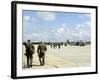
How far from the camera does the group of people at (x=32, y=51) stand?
5.53 feet

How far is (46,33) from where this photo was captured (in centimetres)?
174

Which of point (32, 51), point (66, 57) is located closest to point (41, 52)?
point (32, 51)

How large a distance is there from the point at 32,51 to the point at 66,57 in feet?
0.94

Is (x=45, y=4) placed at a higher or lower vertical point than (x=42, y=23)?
higher

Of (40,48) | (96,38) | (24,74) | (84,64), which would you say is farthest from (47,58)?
(96,38)

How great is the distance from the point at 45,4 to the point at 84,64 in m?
0.58

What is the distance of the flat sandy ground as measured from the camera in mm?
1741

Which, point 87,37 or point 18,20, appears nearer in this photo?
point 18,20

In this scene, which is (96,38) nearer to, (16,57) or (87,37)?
(87,37)

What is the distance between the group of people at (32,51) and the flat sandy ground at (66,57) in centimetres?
2

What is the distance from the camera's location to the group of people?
1.68m

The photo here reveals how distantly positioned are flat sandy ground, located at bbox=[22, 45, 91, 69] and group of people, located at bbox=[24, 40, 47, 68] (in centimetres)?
2

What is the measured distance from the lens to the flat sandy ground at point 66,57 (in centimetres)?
174

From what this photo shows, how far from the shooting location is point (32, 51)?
1708 millimetres
